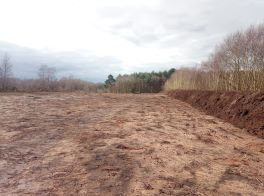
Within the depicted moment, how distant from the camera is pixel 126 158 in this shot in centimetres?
695

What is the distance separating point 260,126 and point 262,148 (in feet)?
7.07

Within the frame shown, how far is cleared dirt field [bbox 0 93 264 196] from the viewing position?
5445 millimetres

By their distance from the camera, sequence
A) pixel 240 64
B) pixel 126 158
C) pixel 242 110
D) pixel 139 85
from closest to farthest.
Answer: pixel 126 158 → pixel 242 110 → pixel 240 64 → pixel 139 85

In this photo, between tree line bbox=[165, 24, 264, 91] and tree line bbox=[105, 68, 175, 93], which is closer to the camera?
tree line bbox=[165, 24, 264, 91]

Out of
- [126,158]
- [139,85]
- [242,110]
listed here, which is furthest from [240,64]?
[139,85]

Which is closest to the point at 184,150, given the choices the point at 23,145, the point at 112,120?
the point at 23,145

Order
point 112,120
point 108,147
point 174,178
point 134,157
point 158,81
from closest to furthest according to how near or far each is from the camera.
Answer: point 174,178 → point 134,157 → point 108,147 → point 112,120 → point 158,81

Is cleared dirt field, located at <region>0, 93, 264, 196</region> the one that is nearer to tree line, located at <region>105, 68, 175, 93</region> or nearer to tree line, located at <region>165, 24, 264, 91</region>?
tree line, located at <region>165, 24, 264, 91</region>

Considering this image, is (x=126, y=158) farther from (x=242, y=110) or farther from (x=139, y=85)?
(x=139, y=85)

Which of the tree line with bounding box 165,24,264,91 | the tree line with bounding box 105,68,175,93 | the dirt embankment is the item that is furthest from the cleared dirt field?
the tree line with bounding box 105,68,175,93

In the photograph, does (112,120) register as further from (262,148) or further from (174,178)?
(174,178)

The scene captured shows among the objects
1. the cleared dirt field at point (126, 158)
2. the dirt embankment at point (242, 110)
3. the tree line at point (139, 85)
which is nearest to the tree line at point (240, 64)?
the dirt embankment at point (242, 110)

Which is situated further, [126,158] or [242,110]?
[242,110]

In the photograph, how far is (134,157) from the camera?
7.05 metres
